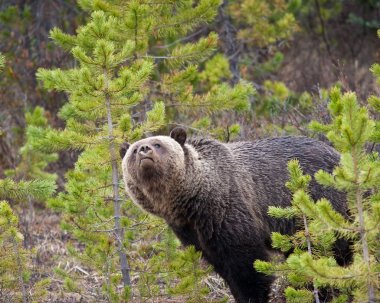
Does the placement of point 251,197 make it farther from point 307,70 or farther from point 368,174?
point 307,70

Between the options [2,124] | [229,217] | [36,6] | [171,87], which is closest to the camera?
[229,217]

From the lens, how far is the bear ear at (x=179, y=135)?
6.89 metres

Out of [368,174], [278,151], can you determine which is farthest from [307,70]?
[368,174]

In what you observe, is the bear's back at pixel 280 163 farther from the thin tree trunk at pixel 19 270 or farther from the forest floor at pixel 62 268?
the thin tree trunk at pixel 19 270

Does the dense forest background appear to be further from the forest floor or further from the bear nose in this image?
the bear nose

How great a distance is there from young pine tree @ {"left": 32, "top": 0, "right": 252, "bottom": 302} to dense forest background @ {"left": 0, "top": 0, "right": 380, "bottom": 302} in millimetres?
21

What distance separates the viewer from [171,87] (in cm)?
864

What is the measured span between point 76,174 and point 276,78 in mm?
9005

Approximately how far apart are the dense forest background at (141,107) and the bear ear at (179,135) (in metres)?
0.30

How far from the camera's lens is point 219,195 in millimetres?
6727

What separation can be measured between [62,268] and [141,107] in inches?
94.7

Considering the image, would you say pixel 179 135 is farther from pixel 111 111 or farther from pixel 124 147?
pixel 111 111

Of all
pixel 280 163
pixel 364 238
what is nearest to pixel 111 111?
pixel 280 163

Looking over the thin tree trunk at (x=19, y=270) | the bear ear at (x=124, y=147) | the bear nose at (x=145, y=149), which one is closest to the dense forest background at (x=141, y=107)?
the thin tree trunk at (x=19, y=270)
